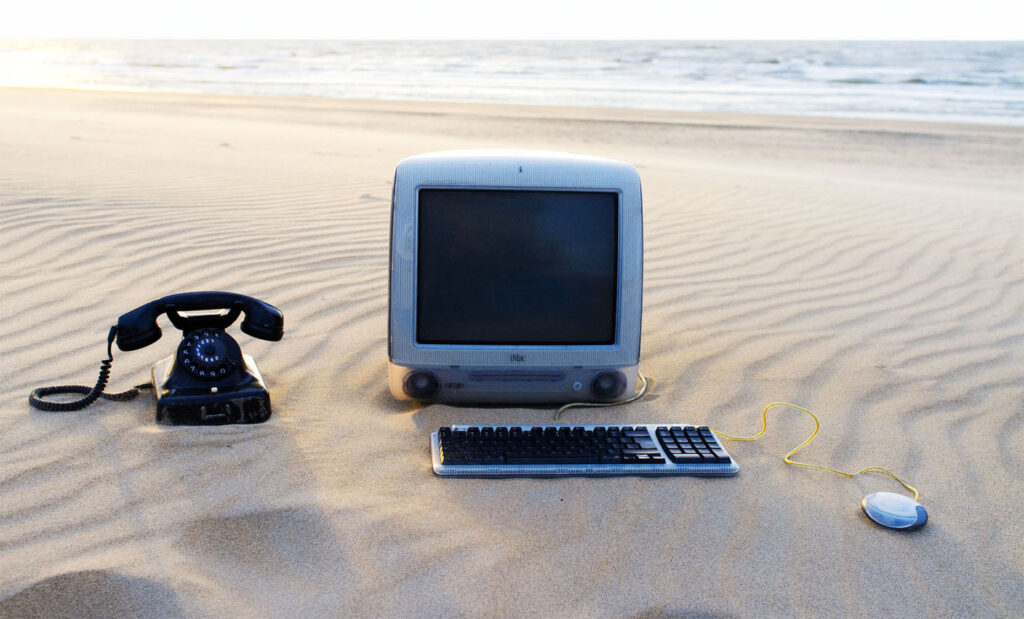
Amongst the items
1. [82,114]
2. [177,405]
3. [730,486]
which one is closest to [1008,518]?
[730,486]

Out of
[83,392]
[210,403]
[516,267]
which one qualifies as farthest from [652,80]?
[210,403]

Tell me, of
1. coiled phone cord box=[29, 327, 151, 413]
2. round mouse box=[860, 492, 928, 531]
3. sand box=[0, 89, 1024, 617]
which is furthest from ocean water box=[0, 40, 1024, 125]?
coiled phone cord box=[29, 327, 151, 413]

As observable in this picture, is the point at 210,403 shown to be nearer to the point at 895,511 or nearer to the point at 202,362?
the point at 202,362

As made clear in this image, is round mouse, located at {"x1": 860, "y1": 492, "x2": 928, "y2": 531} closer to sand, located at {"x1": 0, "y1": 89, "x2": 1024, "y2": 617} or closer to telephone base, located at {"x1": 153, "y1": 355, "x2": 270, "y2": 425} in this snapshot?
sand, located at {"x1": 0, "y1": 89, "x2": 1024, "y2": 617}

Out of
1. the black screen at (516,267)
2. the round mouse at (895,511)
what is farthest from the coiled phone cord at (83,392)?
the round mouse at (895,511)

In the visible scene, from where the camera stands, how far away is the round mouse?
2371 millimetres

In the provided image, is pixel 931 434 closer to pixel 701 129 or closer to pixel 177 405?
pixel 177 405

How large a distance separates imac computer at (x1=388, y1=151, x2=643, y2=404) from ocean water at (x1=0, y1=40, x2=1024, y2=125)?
17.9 m

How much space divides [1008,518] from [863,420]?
70 centimetres

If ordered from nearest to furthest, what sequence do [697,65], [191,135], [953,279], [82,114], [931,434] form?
[931,434] → [953,279] → [191,135] → [82,114] → [697,65]

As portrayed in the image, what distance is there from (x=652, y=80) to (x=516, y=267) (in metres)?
30.2

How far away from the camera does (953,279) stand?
17.3ft

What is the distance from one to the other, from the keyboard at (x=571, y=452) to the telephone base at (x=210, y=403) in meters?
0.61

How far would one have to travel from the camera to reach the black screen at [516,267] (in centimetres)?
286
